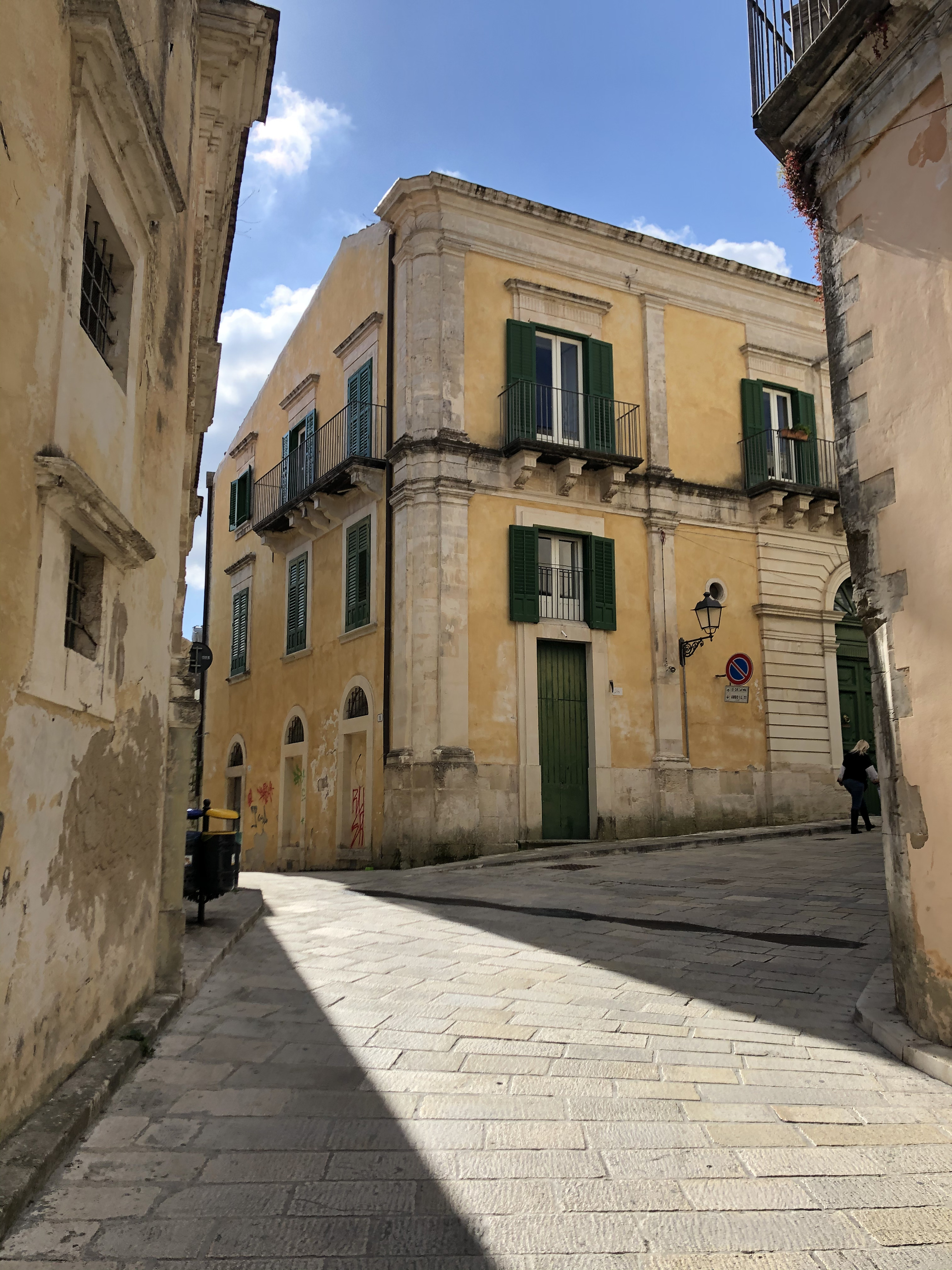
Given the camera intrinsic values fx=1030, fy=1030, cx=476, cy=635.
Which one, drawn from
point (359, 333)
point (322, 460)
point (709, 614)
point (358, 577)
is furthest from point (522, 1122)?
point (322, 460)

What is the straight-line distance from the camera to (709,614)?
1658 centimetres

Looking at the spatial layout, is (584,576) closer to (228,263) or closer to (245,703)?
(228,263)

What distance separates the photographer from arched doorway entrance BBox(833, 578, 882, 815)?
18484 mm

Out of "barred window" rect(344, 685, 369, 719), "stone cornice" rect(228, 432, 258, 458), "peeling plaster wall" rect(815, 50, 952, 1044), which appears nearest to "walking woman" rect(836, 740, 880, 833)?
"barred window" rect(344, 685, 369, 719)

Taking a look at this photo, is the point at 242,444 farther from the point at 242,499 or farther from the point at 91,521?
the point at 91,521

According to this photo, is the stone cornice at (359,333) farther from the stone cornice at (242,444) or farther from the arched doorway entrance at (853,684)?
the arched doorway entrance at (853,684)

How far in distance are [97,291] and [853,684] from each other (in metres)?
16.6

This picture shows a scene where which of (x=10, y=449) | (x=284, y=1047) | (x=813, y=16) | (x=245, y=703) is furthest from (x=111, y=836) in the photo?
(x=245, y=703)

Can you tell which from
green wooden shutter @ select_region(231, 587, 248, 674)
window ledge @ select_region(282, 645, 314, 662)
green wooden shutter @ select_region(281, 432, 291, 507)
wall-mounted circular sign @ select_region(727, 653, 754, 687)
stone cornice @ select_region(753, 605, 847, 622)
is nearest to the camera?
wall-mounted circular sign @ select_region(727, 653, 754, 687)

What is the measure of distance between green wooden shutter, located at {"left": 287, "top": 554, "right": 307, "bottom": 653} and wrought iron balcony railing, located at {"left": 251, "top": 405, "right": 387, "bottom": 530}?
990mm

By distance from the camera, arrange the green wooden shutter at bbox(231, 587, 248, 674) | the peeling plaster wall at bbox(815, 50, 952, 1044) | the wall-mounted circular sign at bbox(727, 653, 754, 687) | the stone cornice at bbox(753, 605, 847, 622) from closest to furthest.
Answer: the peeling plaster wall at bbox(815, 50, 952, 1044)
the wall-mounted circular sign at bbox(727, 653, 754, 687)
the stone cornice at bbox(753, 605, 847, 622)
the green wooden shutter at bbox(231, 587, 248, 674)

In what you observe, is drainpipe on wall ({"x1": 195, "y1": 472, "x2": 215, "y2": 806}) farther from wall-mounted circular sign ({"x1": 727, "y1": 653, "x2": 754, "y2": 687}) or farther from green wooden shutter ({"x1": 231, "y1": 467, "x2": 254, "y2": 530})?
wall-mounted circular sign ({"x1": 727, "y1": 653, "x2": 754, "y2": 687})

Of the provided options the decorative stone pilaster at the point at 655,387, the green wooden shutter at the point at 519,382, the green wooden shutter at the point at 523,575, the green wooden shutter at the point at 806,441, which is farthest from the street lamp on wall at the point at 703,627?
the green wooden shutter at the point at 519,382

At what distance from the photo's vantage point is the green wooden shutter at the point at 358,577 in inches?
670
